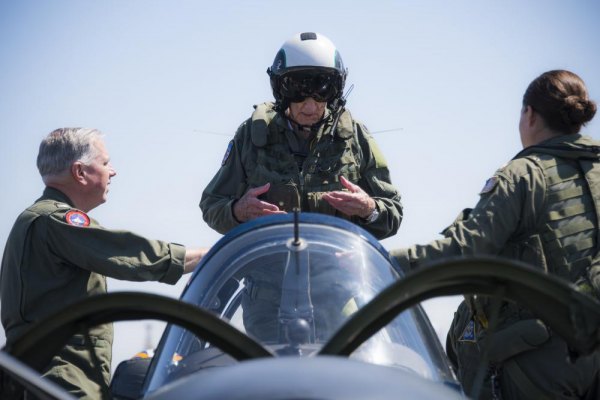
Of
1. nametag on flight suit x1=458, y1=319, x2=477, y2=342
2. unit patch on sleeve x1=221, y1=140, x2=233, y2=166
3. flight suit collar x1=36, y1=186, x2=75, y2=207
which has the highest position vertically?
unit patch on sleeve x1=221, y1=140, x2=233, y2=166

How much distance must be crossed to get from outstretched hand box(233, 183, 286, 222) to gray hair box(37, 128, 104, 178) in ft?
3.02

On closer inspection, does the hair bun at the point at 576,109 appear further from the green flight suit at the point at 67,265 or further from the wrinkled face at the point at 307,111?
the green flight suit at the point at 67,265

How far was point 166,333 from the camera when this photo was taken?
4102 millimetres

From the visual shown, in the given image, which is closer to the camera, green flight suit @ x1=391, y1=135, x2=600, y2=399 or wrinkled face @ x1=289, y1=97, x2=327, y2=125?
green flight suit @ x1=391, y1=135, x2=600, y2=399

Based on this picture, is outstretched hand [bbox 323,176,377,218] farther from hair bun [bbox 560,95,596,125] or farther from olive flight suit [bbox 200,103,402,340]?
hair bun [bbox 560,95,596,125]

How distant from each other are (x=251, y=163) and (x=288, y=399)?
4323 millimetres

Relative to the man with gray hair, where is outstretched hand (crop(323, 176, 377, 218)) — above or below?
above

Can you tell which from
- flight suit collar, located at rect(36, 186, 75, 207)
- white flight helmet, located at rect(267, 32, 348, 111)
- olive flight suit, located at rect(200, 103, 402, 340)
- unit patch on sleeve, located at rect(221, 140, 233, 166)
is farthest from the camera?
unit patch on sleeve, located at rect(221, 140, 233, 166)

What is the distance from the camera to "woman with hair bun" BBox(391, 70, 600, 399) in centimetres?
511

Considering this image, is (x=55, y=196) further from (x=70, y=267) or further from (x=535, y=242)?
(x=535, y=242)

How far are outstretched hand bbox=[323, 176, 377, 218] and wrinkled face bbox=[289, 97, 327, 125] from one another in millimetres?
657

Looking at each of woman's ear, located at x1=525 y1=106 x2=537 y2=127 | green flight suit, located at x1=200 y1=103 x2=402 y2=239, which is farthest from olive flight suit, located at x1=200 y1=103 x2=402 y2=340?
woman's ear, located at x1=525 y1=106 x2=537 y2=127

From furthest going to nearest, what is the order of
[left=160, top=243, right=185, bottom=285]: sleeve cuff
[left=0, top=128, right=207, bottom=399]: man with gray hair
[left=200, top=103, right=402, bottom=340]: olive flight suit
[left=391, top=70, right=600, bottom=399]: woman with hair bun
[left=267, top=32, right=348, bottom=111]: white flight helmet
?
[left=267, top=32, right=348, bottom=111]: white flight helmet
[left=200, top=103, right=402, bottom=340]: olive flight suit
[left=160, top=243, right=185, bottom=285]: sleeve cuff
[left=0, top=128, right=207, bottom=399]: man with gray hair
[left=391, top=70, right=600, bottom=399]: woman with hair bun

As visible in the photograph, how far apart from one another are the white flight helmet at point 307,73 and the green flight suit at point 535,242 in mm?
1441
